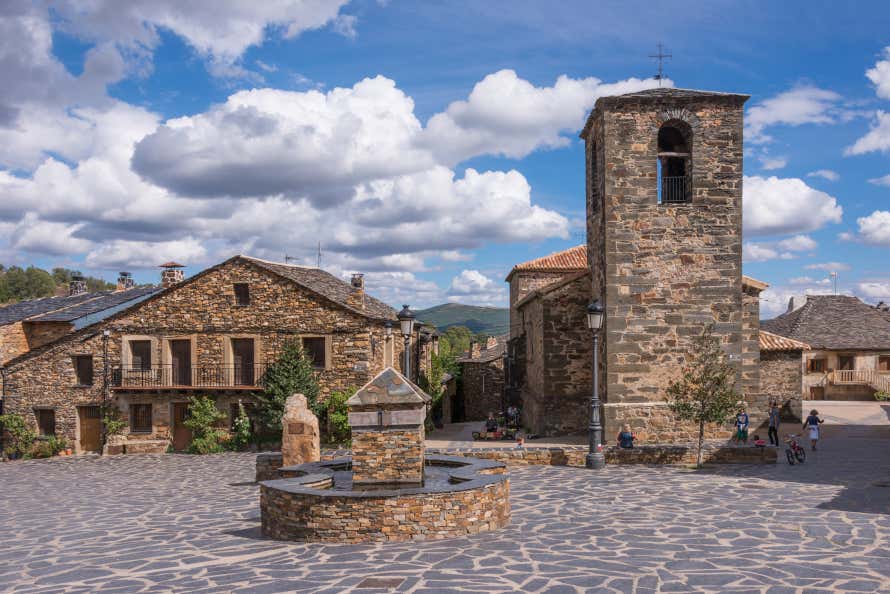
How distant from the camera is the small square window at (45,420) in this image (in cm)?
2767

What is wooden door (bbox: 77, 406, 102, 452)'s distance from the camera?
2733 centimetres

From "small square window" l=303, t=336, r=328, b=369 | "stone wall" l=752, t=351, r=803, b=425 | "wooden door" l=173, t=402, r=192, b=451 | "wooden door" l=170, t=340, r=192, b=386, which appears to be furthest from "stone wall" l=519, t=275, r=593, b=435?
"wooden door" l=170, t=340, r=192, b=386

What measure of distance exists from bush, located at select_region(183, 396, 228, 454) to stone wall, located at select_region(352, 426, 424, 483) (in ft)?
54.3

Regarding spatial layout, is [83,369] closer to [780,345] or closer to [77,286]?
[77,286]

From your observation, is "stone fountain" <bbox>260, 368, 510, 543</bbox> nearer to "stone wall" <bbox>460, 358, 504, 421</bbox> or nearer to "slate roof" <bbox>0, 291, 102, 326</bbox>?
"slate roof" <bbox>0, 291, 102, 326</bbox>

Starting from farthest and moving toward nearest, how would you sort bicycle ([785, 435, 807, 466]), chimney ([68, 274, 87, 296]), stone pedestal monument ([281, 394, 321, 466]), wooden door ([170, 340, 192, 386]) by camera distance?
chimney ([68, 274, 87, 296])
wooden door ([170, 340, 192, 386])
bicycle ([785, 435, 807, 466])
stone pedestal monument ([281, 394, 321, 466])

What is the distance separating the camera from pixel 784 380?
90.9ft

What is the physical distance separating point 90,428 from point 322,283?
1061 cm

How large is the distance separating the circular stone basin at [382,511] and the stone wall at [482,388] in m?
31.7

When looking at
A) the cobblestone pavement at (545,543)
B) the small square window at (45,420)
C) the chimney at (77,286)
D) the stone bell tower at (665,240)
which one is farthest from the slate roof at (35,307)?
the stone bell tower at (665,240)

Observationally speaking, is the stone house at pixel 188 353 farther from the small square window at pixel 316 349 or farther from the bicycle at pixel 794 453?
the bicycle at pixel 794 453

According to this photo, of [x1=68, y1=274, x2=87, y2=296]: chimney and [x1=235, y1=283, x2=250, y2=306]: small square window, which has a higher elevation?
[x1=68, y1=274, x2=87, y2=296]: chimney

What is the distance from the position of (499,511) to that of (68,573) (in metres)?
5.86

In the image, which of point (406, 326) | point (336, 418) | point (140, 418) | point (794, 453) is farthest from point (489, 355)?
point (794, 453)
